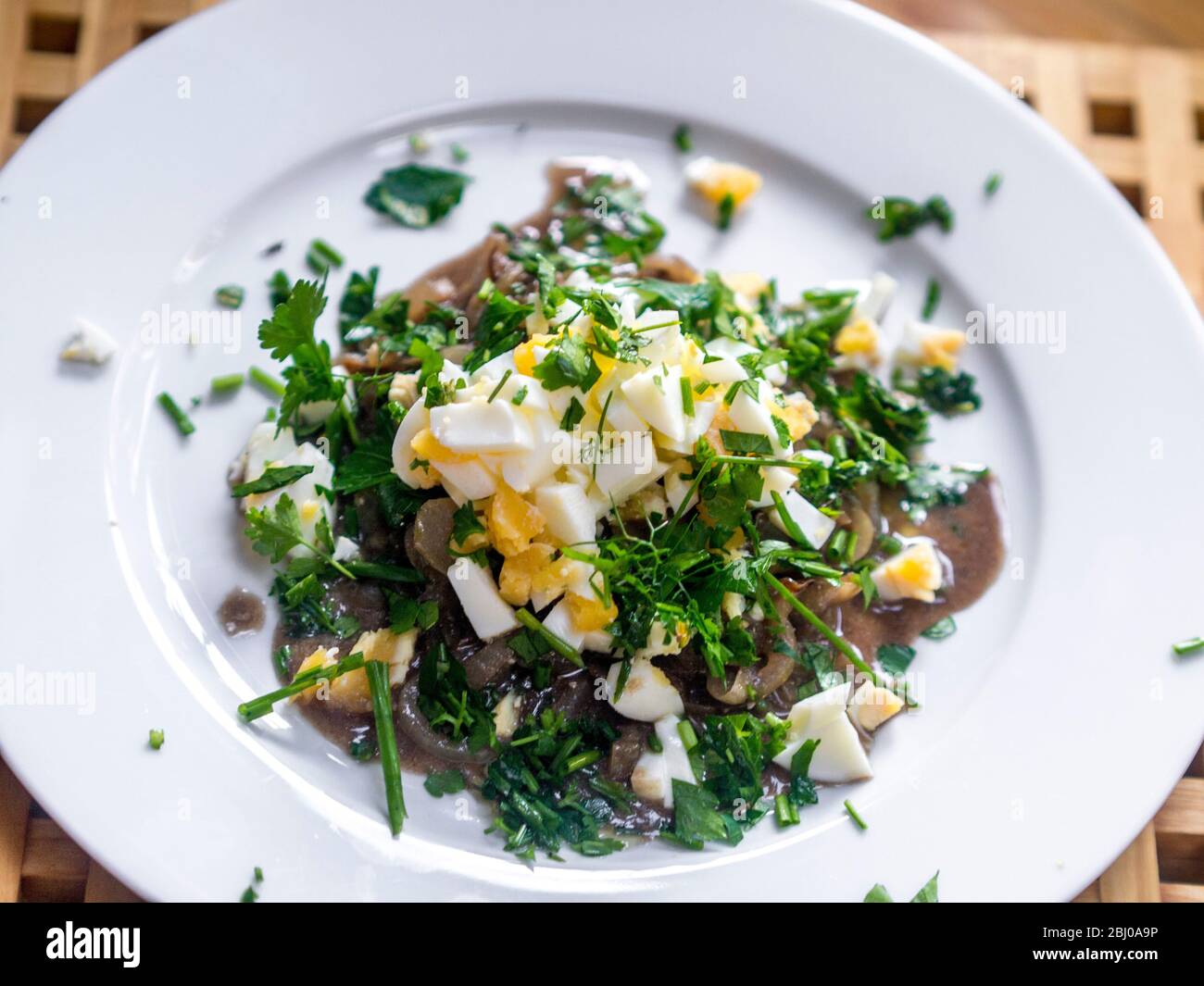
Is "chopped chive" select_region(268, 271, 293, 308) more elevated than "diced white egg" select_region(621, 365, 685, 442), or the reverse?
"diced white egg" select_region(621, 365, 685, 442)

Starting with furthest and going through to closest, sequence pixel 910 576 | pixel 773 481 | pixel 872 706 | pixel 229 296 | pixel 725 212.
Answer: pixel 725 212, pixel 229 296, pixel 910 576, pixel 872 706, pixel 773 481

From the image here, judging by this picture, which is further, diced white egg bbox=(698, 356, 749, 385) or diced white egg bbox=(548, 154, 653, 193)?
diced white egg bbox=(548, 154, 653, 193)

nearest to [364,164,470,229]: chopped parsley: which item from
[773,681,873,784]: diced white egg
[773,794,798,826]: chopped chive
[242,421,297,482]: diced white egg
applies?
[242,421,297,482]: diced white egg

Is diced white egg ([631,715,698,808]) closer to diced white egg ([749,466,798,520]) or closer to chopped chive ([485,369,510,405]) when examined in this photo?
diced white egg ([749,466,798,520])

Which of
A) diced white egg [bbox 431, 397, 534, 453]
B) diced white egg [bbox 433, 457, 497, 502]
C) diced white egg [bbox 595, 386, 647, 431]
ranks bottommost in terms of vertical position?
diced white egg [bbox 433, 457, 497, 502]

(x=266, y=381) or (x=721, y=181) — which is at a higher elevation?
(x=721, y=181)

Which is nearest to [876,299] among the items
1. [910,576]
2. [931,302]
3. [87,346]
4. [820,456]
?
[931,302]

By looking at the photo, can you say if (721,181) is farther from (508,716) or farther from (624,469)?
(508,716)

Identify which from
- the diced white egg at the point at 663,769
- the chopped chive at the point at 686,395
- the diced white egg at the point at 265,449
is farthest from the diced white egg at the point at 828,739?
the diced white egg at the point at 265,449
